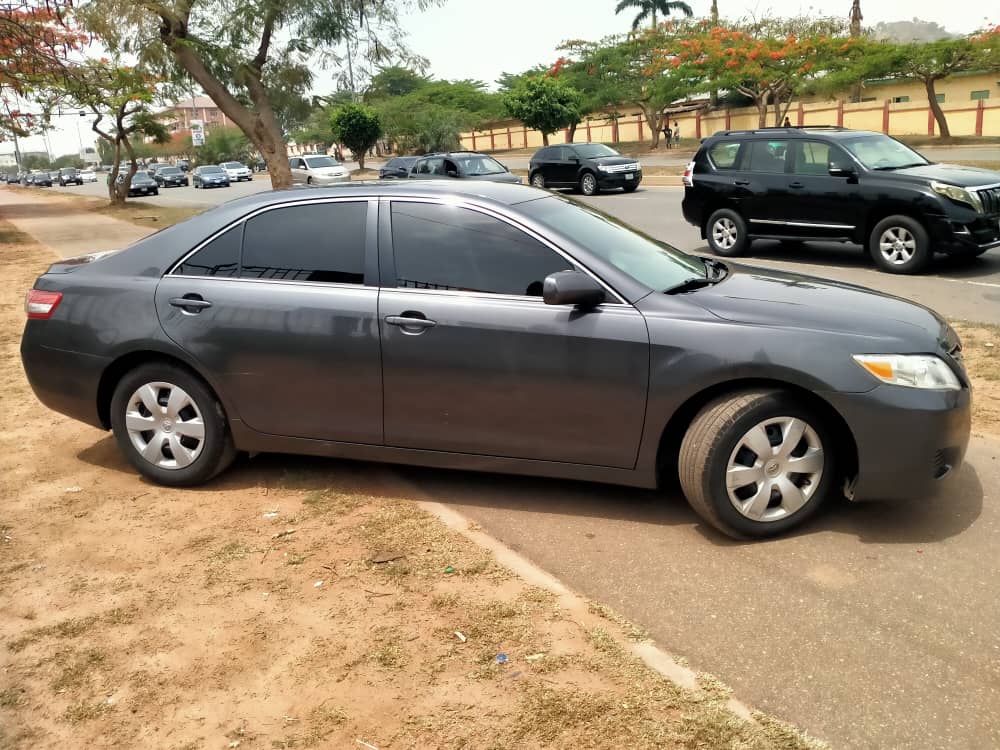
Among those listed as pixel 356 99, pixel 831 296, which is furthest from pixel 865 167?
pixel 356 99

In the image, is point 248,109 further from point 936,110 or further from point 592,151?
point 936,110

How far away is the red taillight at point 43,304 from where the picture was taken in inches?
193

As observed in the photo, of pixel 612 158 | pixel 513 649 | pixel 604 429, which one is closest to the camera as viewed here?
pixel 513 649

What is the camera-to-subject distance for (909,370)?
12.2 ft

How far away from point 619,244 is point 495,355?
0.99 meters

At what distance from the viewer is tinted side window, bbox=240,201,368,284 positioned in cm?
444

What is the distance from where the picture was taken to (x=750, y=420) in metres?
3.73

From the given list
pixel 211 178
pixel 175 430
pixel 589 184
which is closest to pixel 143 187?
pixel 211 178

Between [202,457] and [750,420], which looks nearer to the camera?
[750,420]

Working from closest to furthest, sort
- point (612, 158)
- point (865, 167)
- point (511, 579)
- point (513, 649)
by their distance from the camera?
point (513, 649) < point (511, 579) < point (865, 167) < point (612, 158)

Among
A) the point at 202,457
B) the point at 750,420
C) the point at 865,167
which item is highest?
the point at 865,167

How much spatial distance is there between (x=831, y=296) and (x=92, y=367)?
3.88 metres

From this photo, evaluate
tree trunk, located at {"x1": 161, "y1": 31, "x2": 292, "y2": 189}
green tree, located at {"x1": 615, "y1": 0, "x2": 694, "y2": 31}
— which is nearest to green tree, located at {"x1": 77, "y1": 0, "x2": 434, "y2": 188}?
tree trunk, located at {"x1": 161, "y1": 31, "x2": 292, "y2": 189}

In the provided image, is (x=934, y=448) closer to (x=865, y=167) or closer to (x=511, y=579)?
(x=511, y=579)
